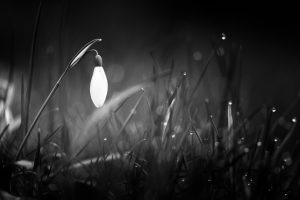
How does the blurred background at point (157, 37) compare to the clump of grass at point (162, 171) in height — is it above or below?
above

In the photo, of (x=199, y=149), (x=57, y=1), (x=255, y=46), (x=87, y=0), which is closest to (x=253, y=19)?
(x=255, y=46)

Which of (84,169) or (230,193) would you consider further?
(84,169)

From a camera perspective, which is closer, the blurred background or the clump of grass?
the clump of grass

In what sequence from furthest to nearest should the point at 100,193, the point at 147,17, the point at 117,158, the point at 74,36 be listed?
the point at 147,17 < the point at 74,36 < the point at 117,158 < the point at 100,193

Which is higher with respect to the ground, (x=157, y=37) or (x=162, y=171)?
(x=157, y=37)

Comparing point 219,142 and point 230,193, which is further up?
point 219,142

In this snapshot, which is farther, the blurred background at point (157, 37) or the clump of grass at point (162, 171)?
the blurred background at point (157, 37)

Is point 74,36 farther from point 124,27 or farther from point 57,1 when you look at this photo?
point 57,1

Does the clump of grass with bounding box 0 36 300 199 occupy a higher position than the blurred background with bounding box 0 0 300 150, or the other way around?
the blurred background with bounding box 0 0 300 150
